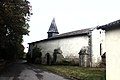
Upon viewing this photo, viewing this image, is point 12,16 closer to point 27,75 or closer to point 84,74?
point 27,75

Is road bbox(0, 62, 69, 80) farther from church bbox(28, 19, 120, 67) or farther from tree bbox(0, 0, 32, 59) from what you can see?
church bbox(28, 19, 120, 67)

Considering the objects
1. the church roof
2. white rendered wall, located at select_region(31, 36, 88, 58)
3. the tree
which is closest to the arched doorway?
white rendered wall, located at select_region(31, 36, 88, 58)

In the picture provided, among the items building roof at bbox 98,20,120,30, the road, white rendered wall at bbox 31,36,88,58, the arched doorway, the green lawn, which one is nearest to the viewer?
building roof at bbox 98,20,120,30

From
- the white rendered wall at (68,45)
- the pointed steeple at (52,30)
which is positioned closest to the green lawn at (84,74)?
the white rendered wall at (68,45)

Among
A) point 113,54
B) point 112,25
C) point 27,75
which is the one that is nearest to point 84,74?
point 27,75

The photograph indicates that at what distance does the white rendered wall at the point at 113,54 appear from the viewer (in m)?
11.1

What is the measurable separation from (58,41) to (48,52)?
5246 millimetres

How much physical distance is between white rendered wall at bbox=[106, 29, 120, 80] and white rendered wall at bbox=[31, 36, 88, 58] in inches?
1101

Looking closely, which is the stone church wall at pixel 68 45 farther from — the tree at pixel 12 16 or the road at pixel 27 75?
the road at pixel 27 75

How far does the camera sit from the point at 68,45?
4466 cm

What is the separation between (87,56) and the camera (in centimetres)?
3884

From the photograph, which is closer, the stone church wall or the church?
the church

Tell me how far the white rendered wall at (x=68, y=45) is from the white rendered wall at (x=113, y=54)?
91.7ft

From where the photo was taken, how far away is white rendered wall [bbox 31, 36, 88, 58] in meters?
41.1
